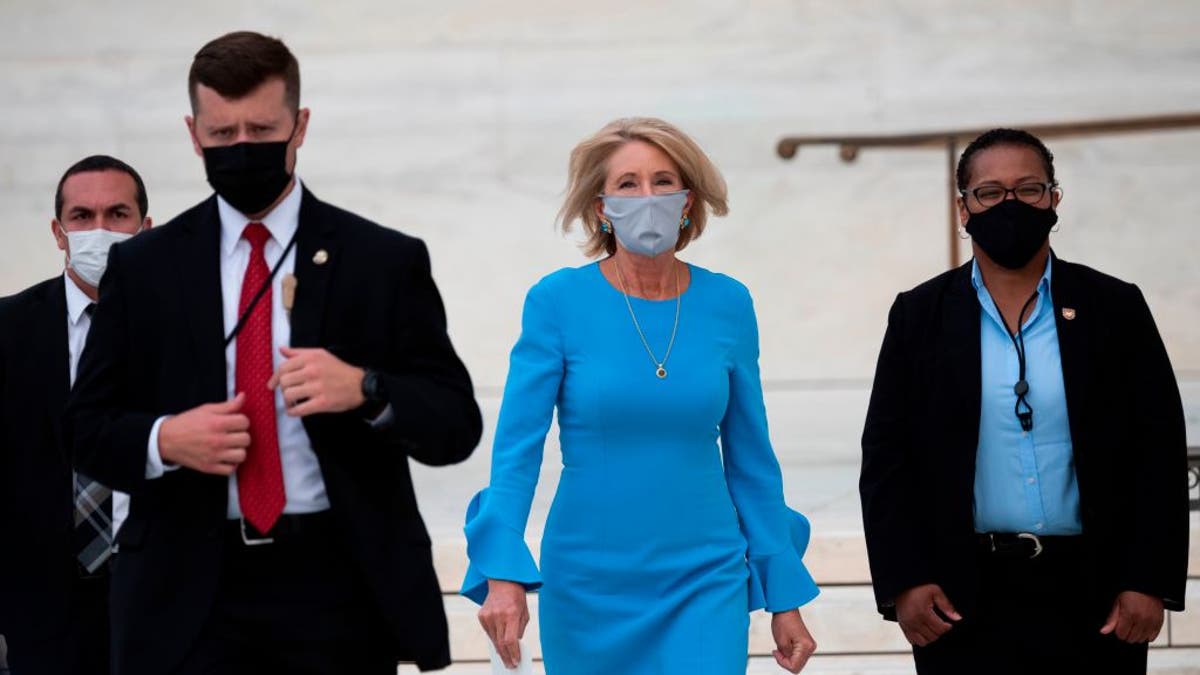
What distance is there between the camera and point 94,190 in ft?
16.4

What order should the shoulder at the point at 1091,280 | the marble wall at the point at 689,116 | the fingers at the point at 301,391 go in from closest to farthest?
the fingers at the point at 301,391 → the shoulder at the point at 1091,280 → the marble wall at the point at 689,116

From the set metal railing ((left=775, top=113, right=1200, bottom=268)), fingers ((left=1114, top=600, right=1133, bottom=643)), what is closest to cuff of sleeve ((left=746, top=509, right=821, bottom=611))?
fingers ((left=1114, top=600, right=1133, bottom=643))

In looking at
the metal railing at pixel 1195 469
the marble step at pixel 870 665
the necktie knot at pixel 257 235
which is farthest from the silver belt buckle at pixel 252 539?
the metal railing at pixel 1195 469

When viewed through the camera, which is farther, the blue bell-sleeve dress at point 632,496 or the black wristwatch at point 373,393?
the blue bell-sleeve dress at point 632,496

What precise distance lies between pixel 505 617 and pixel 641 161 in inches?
40.0

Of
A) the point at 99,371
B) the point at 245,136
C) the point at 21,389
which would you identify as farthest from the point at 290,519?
the point at 21,389

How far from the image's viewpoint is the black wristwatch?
322 cm

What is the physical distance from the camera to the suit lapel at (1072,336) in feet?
13.8

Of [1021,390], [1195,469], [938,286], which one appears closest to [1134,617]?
[1021,390]

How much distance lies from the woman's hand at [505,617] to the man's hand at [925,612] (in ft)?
2.87

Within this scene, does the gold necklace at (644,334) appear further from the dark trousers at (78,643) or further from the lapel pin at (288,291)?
the dark trousers at (78,643)

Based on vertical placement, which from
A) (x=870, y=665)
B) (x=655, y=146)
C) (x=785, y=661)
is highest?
(x=655, y=146)

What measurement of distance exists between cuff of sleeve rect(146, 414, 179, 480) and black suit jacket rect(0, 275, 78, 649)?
1.33 metres

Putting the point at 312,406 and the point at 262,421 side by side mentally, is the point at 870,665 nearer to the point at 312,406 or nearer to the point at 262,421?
the point at 262,421
